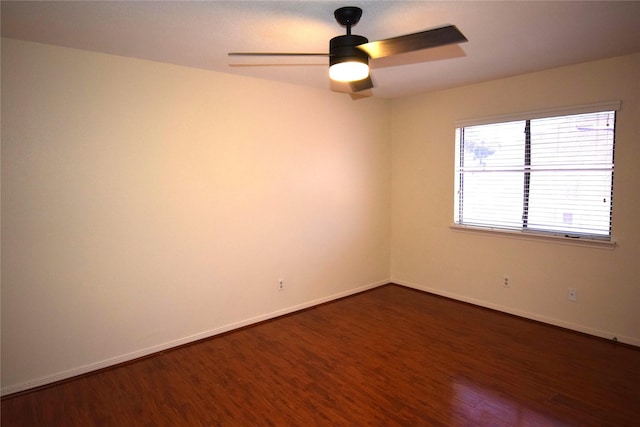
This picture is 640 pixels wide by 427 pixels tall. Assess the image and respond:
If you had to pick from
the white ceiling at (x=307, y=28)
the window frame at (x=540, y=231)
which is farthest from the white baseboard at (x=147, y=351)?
the white ceiling at (x=307, y=28)

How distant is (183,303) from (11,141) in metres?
1.77

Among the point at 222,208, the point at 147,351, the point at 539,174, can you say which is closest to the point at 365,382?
the point at 147,351

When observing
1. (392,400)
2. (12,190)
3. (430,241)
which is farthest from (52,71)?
(430,241)

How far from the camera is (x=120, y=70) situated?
2.87m

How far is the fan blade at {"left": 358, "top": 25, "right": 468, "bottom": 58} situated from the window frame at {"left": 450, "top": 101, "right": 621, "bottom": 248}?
2.26 metres

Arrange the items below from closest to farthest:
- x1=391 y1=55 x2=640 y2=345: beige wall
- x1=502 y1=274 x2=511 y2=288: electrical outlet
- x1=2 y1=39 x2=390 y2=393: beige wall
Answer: x1=2 y1=39 x2=390 y2=393: beige wall < x1=391 y1=55 x2=640 y2=345: beige wall < x1=502 y1=274 x2=511 y2=288: electrical outlet

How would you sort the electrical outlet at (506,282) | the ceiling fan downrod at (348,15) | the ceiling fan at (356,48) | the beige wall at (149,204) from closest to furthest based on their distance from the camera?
the ceiling fan at (356,48), the ceiling fan downrod at (348,15), the beige wall at (149,204), the electrical outlet at (506,282)

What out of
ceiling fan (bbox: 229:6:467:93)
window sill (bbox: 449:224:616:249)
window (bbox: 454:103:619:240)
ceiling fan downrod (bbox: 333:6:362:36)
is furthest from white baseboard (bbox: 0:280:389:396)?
ceiling fan downrod (bbox: 333:6:362:36)

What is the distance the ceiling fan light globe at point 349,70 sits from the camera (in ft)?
6.85

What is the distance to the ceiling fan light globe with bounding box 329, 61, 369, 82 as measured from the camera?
2088 millimetres

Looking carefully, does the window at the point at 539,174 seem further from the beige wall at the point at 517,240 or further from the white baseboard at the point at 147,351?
the white baseboard at the point at 147,351

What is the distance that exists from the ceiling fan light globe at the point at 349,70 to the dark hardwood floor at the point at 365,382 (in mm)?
2114

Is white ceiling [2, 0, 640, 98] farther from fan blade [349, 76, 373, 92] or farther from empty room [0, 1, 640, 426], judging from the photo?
fan blade [349, 76, 373, 92]

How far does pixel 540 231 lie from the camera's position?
12.1 feet
